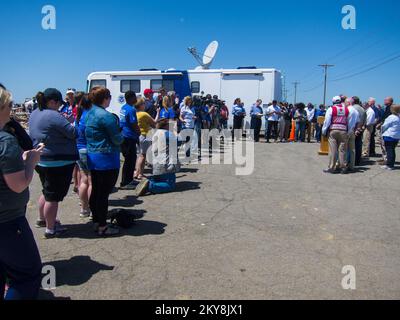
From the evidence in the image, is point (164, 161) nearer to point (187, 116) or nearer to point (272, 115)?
point (187, 116)

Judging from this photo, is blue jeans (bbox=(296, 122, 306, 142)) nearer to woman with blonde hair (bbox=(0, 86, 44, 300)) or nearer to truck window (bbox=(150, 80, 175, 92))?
truck window (bbox=(150, 80, 175, 92))

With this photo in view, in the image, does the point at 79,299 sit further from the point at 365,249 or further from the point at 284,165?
the point at 284,165

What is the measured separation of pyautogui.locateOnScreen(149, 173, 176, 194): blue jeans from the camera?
7.04m

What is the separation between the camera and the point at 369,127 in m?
11.1

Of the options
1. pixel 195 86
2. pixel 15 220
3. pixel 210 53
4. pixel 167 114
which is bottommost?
pixel 15 220

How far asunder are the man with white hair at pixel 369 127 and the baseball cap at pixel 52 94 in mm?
9285

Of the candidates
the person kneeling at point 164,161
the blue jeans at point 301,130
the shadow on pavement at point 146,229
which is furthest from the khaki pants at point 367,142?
the shadow on pavement at point 146,229

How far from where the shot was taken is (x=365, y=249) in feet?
14.5

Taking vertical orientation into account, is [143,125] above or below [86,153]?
above

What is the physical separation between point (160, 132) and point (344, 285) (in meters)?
4.76

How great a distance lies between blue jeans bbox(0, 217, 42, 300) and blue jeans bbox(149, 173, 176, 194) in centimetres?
430

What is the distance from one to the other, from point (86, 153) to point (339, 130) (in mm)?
6302

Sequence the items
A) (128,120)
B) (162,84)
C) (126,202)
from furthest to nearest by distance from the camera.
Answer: (162,84) < (128,120) < (126,202)

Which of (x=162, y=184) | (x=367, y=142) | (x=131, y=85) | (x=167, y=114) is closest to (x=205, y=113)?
(x=167, y=114)
